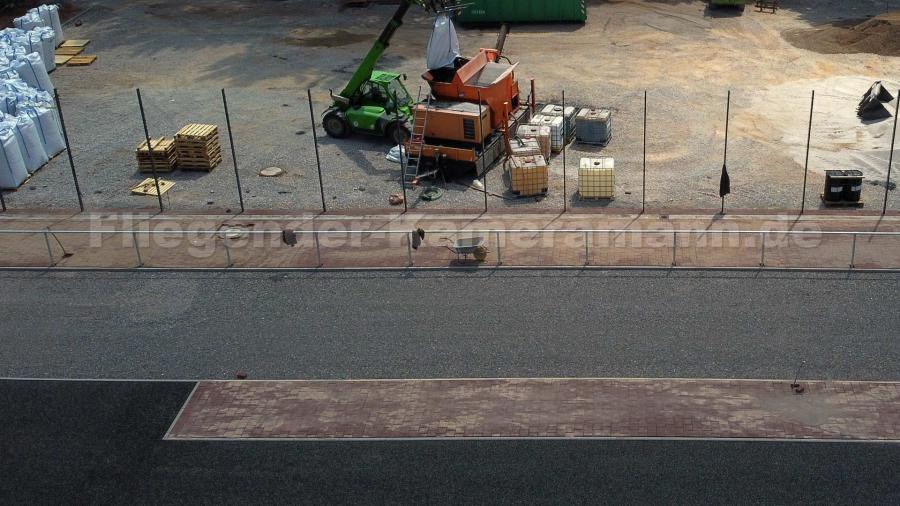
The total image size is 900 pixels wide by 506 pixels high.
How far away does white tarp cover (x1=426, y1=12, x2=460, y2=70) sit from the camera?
32.7 meters

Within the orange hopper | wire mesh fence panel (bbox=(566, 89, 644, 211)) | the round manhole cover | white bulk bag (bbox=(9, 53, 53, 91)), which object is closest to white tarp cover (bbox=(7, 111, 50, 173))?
white bulk bag (bbox=(9, 53, 53, 91))

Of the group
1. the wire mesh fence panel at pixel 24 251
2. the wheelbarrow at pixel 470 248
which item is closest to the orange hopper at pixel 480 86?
the wheelbarrow at pixel 470 248

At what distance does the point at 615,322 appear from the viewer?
76.2 ft

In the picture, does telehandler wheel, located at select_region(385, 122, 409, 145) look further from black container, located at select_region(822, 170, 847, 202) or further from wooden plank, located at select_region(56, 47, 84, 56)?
wooden plank, located at select_region(56, 47, 84, 56)

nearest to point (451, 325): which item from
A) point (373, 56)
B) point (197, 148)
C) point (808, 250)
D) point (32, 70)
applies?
point (808, 250)

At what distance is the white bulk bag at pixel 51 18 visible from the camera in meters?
47.9

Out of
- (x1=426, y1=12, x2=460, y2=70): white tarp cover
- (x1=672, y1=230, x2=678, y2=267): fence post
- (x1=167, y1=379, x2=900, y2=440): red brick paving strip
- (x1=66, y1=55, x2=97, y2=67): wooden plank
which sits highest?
(x1=426, y1=12, x2=460, y2=70): white tarp cover

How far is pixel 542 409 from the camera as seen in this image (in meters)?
20.2

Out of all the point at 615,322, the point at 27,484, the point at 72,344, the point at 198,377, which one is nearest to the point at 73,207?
the point at 72,344

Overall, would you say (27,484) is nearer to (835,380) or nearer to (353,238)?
(353,238)

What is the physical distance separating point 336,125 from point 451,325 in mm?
14714

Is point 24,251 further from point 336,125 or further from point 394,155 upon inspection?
point 394,155

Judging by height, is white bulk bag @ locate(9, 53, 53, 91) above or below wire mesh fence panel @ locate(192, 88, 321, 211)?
above

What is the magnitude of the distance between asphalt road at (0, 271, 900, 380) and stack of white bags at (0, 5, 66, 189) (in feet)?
25.7
